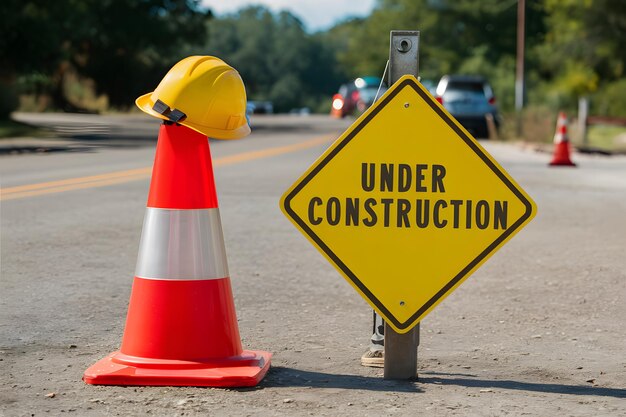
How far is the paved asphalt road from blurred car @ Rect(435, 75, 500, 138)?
18065mm

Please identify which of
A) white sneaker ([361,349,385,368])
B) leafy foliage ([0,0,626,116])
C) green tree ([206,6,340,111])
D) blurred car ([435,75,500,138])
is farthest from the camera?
green tree ([206,6,340,111])

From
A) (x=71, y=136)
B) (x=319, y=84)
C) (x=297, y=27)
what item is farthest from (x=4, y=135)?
(x=297, y=27)

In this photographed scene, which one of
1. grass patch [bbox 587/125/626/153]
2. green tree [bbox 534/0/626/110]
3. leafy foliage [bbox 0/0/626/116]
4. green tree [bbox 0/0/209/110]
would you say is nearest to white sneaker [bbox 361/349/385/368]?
grass patch [bbox 587/125/626/153]

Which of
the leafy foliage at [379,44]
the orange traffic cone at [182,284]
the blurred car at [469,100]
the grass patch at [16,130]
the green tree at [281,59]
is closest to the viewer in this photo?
the orange traffic cone at [182,284]

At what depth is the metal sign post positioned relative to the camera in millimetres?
5086

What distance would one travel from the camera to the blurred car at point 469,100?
31.8m

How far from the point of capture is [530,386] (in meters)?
5.18

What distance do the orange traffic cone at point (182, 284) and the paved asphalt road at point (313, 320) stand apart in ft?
0.60

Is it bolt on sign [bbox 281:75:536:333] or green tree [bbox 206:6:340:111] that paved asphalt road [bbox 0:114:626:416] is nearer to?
bolt on sign [bbox 281:75:536:333]

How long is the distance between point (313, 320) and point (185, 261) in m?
1.66

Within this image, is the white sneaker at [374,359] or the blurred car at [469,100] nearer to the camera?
the white sneaker at [374,359]

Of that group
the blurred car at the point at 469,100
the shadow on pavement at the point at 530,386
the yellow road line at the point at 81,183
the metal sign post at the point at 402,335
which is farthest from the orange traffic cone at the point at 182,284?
the blurred car at the point at 469,100

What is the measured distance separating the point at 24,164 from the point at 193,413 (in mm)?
16183

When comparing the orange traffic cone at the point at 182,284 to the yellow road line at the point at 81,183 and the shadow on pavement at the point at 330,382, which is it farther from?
the yellow road line at the point at 81,183
